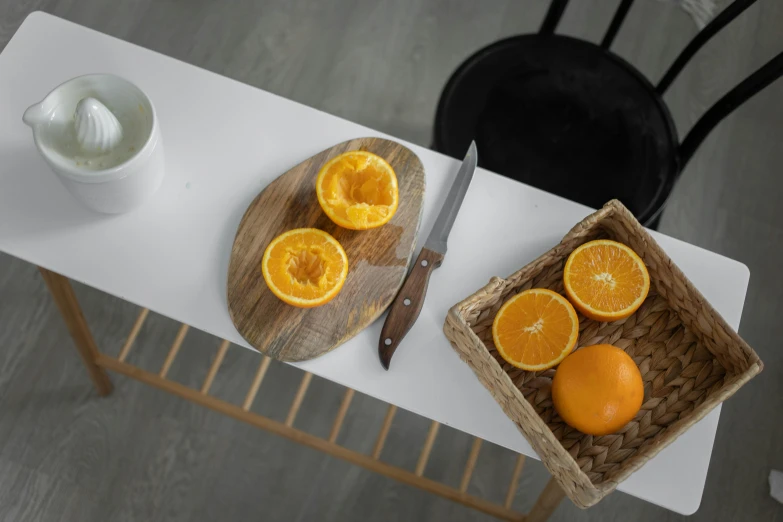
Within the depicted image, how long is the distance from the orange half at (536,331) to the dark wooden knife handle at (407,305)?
0.37 ft

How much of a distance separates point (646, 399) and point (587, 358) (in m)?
0.12

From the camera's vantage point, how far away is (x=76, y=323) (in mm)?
1257

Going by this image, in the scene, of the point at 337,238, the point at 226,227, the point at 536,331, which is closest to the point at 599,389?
the point at 536,331

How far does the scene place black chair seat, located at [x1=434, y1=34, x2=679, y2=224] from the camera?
125 cm

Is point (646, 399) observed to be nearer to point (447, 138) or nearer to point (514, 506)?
point (447, 138)

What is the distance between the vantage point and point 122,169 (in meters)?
0.89

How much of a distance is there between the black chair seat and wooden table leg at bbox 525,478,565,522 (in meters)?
0.46

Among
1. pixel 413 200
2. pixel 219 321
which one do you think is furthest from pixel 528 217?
pixel 219 321

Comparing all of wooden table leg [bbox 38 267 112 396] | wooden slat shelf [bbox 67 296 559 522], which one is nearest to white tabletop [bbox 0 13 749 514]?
wooden table leg [bbox 38 267 112 396]

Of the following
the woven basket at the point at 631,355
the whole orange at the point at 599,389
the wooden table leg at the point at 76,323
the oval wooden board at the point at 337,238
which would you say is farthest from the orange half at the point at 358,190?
the wooden table leg at the point at 76,323

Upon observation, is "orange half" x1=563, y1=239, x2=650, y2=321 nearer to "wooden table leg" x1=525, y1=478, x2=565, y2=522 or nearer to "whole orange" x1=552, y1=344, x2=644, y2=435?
"whole orange" x1=552, y1=344, x2=644, y2=435

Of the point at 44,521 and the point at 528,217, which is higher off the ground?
the point at 528,217

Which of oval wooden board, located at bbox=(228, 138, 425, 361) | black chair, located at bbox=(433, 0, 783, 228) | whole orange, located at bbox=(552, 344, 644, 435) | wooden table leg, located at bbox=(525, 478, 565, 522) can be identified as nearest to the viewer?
whole orange, located at bbox=(552, 344, 644, 435)

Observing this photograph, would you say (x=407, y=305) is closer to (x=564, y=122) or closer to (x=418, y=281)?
(x=418, y=281)
